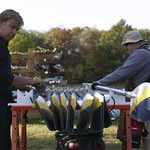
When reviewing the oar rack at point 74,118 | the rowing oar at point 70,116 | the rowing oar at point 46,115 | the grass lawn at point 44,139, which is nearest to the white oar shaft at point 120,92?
the oar rack at point 74,118

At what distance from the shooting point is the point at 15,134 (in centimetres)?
317

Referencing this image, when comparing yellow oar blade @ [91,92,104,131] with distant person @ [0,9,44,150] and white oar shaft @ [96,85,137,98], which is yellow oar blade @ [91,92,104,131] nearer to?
white oar shaft @ [96,85,137,98]

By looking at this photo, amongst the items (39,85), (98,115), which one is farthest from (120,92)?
(39,85)

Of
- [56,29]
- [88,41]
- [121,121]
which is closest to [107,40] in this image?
[88,41]

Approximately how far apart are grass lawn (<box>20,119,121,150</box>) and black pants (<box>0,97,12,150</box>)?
2317mm

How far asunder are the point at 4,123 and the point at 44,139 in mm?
2986

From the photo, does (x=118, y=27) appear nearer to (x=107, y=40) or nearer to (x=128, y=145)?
(x=107, y=40)

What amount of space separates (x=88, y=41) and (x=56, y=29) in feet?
7.25

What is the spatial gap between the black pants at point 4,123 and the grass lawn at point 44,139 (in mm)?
2317

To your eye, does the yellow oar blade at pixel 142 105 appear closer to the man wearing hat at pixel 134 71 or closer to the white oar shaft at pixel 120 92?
the white oar shaft at pixel 120 92

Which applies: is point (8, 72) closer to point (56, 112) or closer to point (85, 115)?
point (56, 112)

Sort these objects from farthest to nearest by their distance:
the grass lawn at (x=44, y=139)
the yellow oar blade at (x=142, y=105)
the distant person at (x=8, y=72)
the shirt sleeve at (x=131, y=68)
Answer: the grass lawn at (x=44, y=139)
the shirt sleeve at (x=131, y=68)
the distant person at (x=8, y=72)
the yellow oar blade at (x=142, y=105)

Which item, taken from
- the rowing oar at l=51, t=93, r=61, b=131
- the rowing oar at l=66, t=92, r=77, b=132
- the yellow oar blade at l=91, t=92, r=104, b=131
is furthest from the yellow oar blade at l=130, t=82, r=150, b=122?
the rowing oar at l=51, t=93, r=61, b=131

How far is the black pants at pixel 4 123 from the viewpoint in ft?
10.8
